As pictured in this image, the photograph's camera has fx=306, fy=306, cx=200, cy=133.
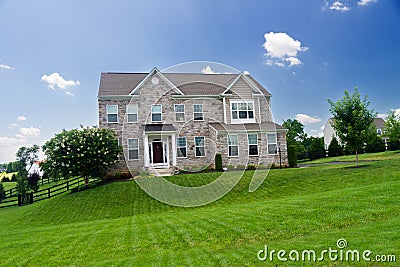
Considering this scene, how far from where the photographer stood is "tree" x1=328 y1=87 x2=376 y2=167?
1750 cm

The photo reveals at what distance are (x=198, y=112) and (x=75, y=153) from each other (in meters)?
9.98

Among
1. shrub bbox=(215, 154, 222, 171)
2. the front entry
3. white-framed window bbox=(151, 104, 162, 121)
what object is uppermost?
white-framed window bbox=(151, 104, 162, 121)

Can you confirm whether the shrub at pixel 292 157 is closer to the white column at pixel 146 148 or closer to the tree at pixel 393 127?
the white column at pixel 146 148

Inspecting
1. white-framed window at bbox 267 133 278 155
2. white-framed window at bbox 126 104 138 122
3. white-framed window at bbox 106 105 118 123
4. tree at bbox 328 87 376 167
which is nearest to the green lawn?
tree at bbox 328 87 376 167

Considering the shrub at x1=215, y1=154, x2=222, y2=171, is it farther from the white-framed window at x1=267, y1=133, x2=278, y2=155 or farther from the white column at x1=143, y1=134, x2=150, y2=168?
the white column at x1=143, y1=134, x2=150, y2=168

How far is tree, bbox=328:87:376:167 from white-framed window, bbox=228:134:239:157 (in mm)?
7116

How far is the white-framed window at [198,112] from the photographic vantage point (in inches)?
950

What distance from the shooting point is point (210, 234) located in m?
7.19

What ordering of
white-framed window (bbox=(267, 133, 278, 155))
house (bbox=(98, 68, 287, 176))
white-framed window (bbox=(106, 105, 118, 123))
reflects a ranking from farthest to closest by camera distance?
white-framed window (bbox=(106, 105, 118, 123)) < white-framed window (bbox=(267, 133, 278, 155)) < house (bbox=(98, 68, 287, 176))

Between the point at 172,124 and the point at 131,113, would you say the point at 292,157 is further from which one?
the point at 131,113

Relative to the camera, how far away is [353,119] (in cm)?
1767

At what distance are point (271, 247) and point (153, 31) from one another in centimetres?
1069

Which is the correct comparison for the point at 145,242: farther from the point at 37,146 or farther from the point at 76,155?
the point at 37,146

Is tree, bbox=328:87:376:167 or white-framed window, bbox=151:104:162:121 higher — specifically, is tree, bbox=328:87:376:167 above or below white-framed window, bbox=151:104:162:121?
below
